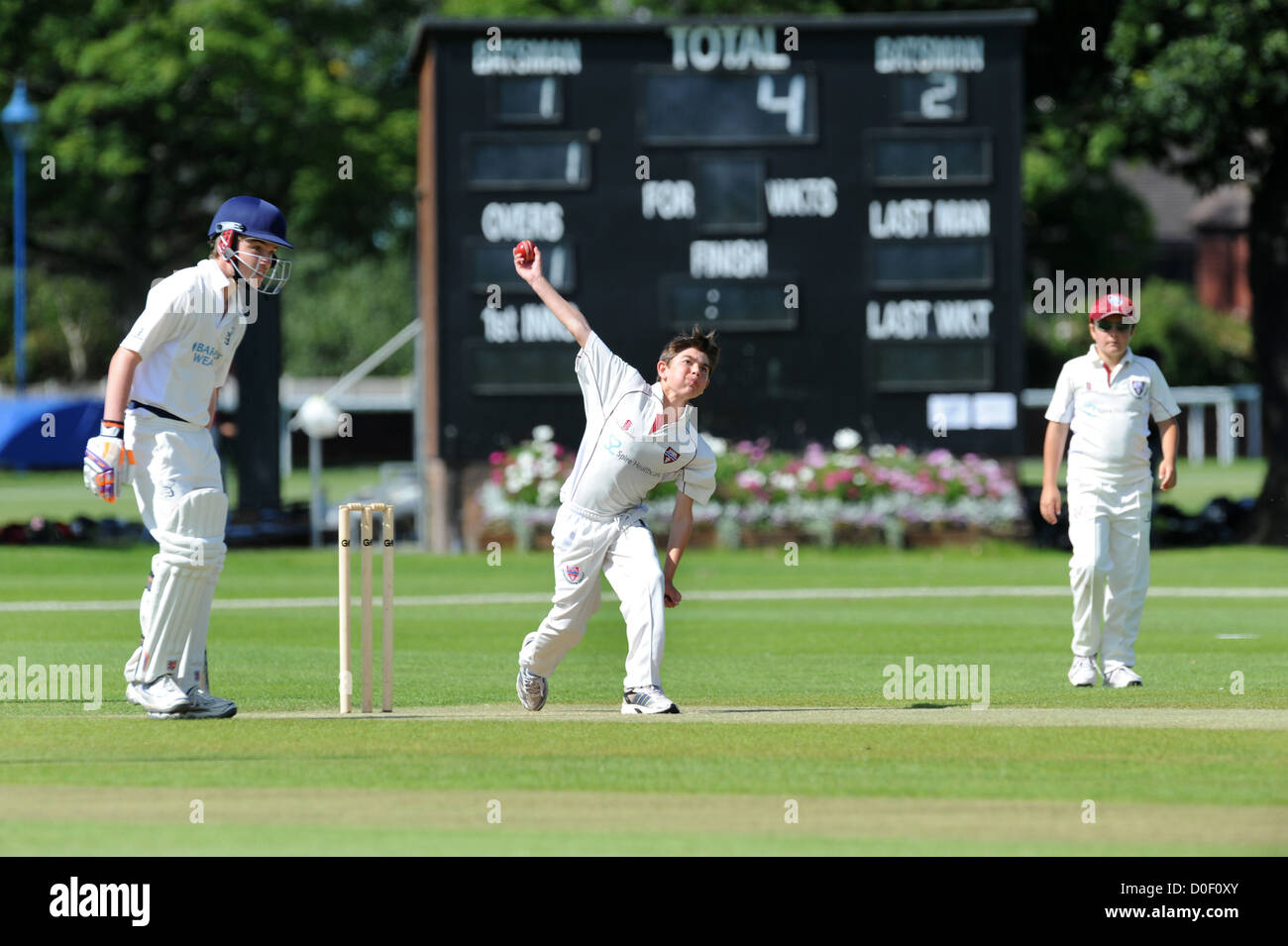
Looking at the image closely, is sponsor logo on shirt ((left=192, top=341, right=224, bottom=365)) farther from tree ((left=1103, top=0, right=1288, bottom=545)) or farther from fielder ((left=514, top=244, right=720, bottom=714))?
tree ((left=1103, top=0, right=1288, bottom=545))

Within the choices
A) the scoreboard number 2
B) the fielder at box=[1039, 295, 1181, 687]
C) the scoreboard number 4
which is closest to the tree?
the scoreboard number 2

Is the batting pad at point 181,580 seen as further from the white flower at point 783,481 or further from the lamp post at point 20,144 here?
the lamp post at point 20,144

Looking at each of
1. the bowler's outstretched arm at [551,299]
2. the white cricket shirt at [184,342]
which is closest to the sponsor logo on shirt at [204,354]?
the white cricket shirt at [184,342]

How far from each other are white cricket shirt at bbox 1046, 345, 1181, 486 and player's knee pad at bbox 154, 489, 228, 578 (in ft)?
15.3

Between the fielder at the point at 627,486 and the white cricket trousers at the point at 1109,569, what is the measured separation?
2734mm

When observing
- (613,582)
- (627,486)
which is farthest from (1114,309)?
(613,582)

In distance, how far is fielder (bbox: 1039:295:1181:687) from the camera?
10938 millimetres

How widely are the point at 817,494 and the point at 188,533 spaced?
1515cm

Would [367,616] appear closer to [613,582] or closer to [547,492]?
[613,582]

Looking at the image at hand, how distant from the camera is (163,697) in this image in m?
8.88

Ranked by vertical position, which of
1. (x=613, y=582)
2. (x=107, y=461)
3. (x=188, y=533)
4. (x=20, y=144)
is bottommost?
(x=613, y=582)

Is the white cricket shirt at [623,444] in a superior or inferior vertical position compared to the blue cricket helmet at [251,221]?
inferior

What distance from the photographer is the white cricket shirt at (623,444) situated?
29.5 feet

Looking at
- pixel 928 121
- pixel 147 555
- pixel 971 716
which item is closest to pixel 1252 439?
pixel 928 121
